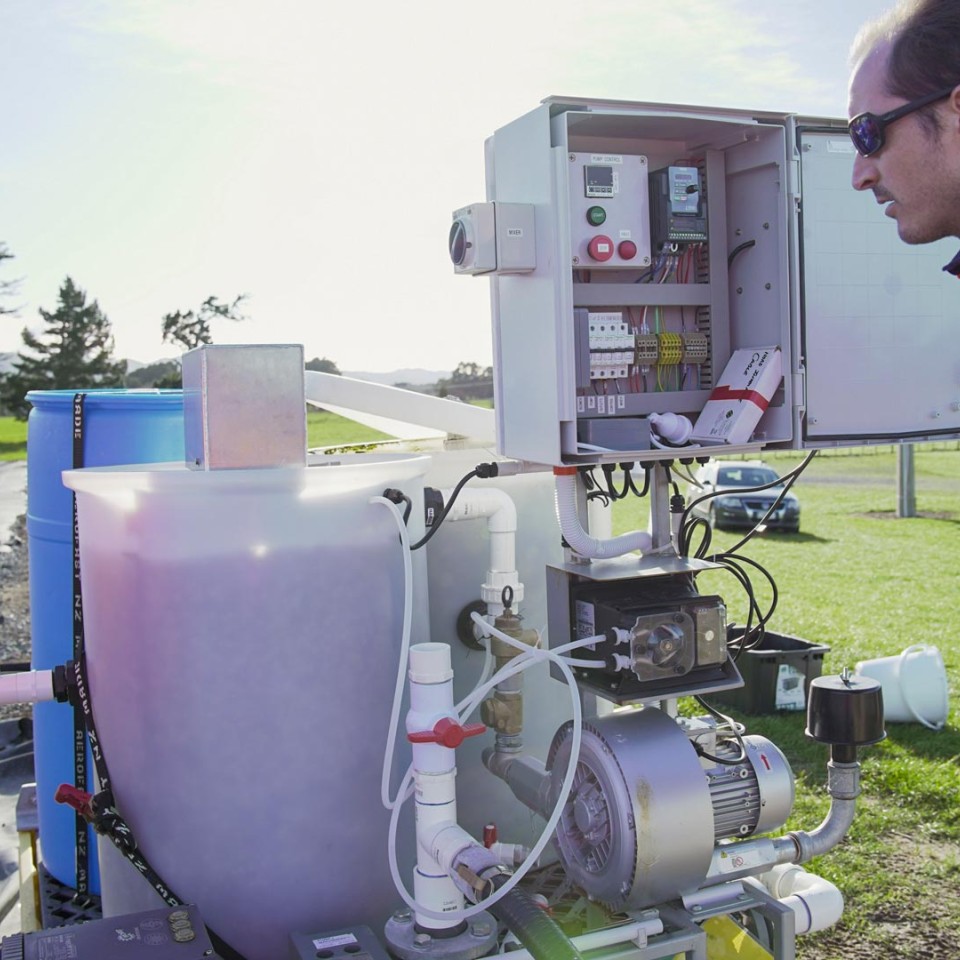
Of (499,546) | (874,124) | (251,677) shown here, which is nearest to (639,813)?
(499,546)

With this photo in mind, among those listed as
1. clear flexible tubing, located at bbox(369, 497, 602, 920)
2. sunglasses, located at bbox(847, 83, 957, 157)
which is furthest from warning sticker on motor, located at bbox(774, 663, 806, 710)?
sunglasses, located at bbox(847, 83, 957, 157)

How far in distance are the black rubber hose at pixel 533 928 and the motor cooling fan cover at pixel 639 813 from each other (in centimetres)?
19

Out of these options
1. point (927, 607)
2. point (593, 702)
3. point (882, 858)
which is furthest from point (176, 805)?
point (927, 607)

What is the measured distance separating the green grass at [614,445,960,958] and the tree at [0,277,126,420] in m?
27.3

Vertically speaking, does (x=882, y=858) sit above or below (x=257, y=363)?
below

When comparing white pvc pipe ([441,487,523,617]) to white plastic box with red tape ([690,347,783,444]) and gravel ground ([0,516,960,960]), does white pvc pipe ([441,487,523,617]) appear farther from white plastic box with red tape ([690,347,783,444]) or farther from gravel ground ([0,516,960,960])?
gravel ground ([0,516,960,960])

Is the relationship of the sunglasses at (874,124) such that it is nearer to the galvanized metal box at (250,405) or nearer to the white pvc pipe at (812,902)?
the galvanized metal box at (250,405)

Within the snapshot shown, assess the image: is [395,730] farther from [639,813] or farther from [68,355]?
[68,355]

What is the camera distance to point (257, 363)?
80.7 inches

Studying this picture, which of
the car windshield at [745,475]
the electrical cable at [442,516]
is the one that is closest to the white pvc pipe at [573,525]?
the electrical cable at [442,516]

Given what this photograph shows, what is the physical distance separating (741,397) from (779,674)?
2648mm

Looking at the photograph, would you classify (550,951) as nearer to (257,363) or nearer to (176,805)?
(176,805)

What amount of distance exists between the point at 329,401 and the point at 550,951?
168 centimetres

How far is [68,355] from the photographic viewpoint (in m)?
37.8
